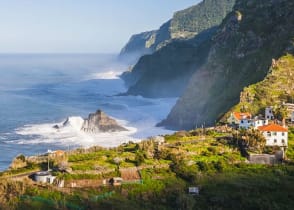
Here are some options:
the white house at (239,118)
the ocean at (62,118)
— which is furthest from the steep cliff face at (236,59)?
the white house at (239,118)

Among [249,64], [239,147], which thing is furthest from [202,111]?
[239,147]

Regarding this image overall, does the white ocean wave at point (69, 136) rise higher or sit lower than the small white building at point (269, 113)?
lower

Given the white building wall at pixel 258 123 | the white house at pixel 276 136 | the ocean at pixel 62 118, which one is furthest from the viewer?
the ocean at pixel 62 118

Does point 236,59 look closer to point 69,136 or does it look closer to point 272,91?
point 272,91

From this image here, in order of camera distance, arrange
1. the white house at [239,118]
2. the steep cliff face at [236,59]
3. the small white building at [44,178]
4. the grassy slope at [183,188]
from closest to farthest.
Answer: the grassy slope at [183,188] < the small white building at [44,178] < the white house at [239,118] < the steep cliff face at [236,59]

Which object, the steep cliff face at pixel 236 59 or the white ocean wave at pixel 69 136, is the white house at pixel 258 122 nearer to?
the steep cliff face at pixel 236 59

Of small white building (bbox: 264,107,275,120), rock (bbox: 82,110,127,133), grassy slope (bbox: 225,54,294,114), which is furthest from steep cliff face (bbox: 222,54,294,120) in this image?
rock (bbox: 82,110,127,133)

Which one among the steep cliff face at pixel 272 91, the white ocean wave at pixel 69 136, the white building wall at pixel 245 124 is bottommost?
the white ocean wave at pixel 69 136
